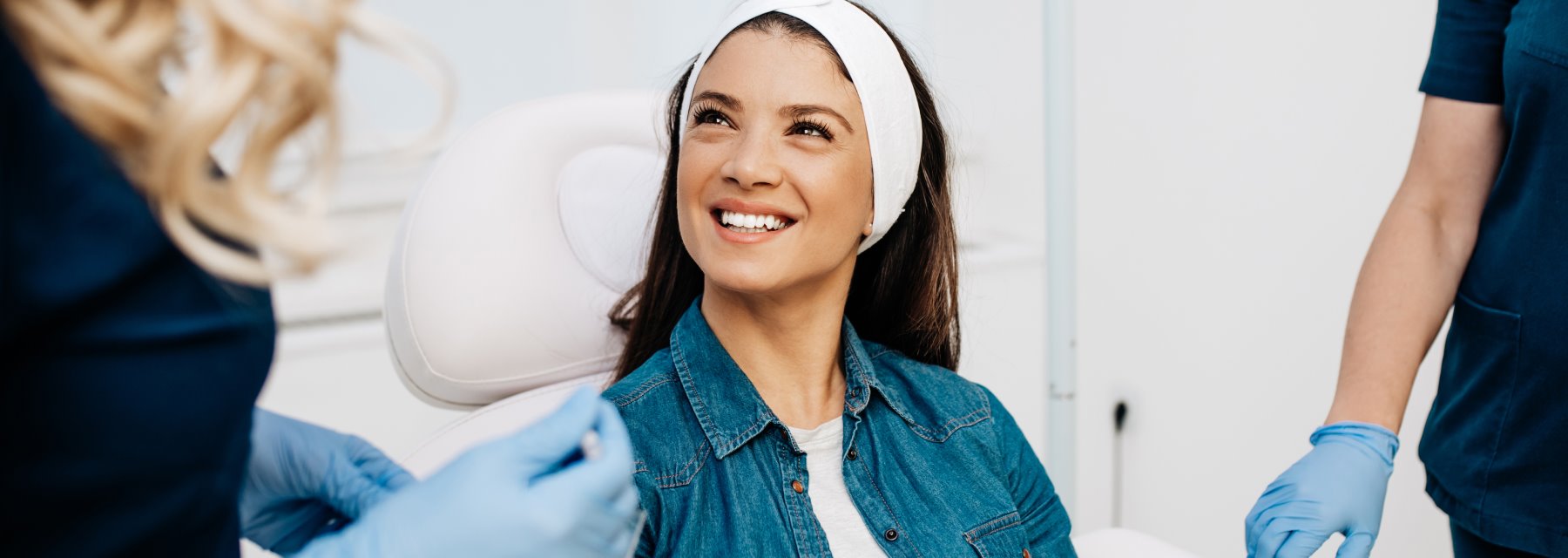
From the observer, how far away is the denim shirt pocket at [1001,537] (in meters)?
1.18

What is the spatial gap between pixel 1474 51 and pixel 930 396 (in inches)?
25.4

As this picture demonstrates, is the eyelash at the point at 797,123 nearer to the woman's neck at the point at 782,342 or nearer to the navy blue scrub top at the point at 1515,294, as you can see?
the woman's neck at the point at 782,342

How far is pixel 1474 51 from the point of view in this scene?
3.73 ft

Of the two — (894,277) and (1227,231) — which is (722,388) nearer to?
(894,277)

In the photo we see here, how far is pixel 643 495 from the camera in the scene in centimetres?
107

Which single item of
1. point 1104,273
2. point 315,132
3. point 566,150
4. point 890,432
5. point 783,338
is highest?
point 315,132

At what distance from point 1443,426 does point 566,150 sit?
101 cm

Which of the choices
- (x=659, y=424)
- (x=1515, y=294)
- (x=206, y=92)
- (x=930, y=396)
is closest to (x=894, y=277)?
(x=930, y=396)

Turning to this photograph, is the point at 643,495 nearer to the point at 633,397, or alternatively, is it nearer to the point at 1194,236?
the point at 633,397

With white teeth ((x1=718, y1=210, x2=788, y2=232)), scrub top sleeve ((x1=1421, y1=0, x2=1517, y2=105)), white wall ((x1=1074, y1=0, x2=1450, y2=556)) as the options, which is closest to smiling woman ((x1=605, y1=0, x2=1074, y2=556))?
white teeth ((x1=718, y1=210, x2=788, y2=232))

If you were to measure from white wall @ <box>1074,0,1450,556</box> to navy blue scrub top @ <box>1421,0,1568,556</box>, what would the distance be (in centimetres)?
90

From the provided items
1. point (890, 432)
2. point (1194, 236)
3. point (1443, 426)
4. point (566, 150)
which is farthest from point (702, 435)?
point (1194, 236)

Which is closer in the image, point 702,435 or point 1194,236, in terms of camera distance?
point 702,435

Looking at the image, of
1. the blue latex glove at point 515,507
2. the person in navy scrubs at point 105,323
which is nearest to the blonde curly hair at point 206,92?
the person in navy scrubs at point 105,323
